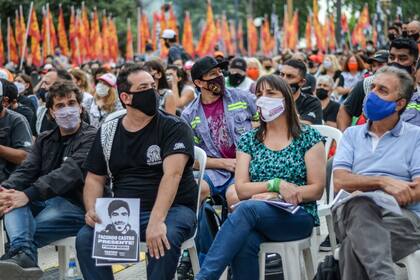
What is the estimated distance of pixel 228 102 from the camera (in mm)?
7426

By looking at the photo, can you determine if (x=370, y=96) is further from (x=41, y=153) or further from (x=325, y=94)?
(x=325, y=94)

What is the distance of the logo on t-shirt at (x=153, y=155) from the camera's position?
600 centimetres

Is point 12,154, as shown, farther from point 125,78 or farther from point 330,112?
point 330,112

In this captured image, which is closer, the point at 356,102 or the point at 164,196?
the point at 164,196

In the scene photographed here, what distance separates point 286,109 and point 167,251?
1.30 metres

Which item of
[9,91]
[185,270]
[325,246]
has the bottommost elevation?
[325,246]

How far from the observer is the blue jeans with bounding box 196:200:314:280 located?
556 centimetres

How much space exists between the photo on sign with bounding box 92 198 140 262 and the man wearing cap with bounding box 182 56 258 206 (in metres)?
1.45

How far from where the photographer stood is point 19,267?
6.05 meters

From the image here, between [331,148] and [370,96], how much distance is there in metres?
2.11

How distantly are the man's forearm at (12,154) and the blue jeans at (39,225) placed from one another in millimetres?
824

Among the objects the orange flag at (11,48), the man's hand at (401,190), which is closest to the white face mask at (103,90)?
the man's hand at (401,190)

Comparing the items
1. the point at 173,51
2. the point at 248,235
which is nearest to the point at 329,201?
the point at 248,235

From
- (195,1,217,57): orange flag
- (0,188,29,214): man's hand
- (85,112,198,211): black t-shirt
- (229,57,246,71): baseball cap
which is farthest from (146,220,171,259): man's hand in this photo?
(195,1,217,57): orange flag
